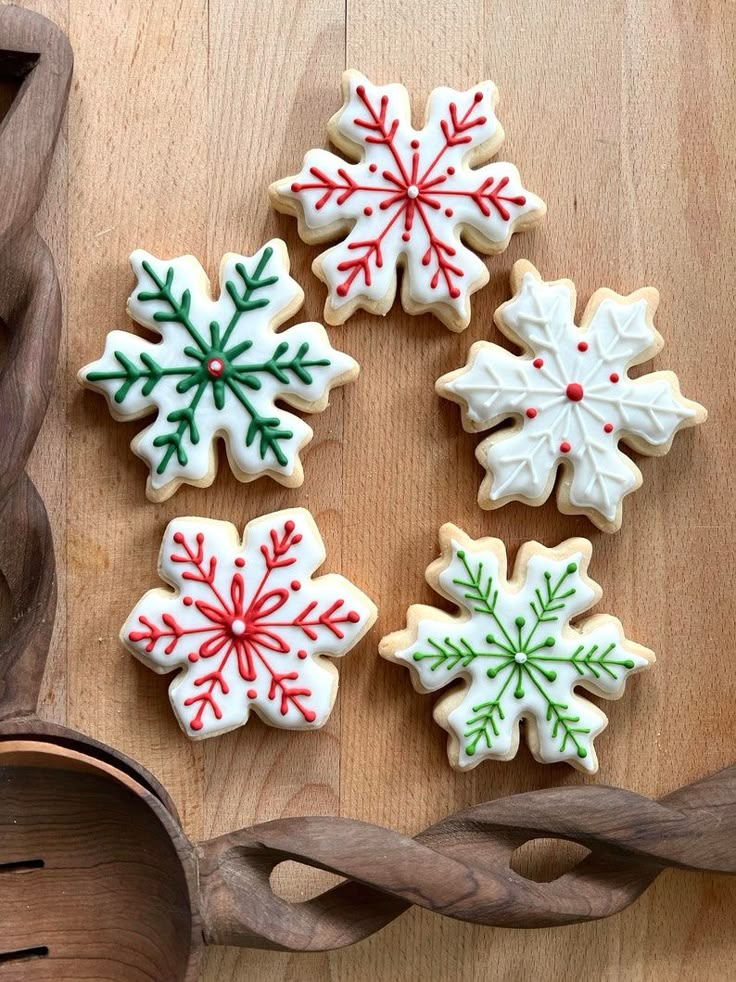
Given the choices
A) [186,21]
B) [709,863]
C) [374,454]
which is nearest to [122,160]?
[186,21]

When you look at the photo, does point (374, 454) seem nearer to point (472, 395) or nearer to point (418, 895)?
point (472, 395)

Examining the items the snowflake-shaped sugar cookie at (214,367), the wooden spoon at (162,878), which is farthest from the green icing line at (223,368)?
the wooden spoon at (162,878)

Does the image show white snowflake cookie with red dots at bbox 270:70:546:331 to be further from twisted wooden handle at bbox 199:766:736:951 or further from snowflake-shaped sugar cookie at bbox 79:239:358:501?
twisted wooden handle at bbox 199:766:736:951

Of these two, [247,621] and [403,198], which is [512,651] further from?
[403,198]

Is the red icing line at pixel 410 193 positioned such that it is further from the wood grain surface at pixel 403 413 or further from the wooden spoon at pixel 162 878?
the wooden spoon at pixel 162 878

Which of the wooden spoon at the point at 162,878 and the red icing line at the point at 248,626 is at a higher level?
the red icing line at the point at 248,626

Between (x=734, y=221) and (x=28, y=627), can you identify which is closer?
(x=28, y=627)

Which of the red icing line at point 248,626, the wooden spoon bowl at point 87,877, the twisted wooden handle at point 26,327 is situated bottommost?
the wooden spoon bowl at point 87,877

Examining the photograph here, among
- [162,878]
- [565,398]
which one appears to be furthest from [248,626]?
[565,398]
